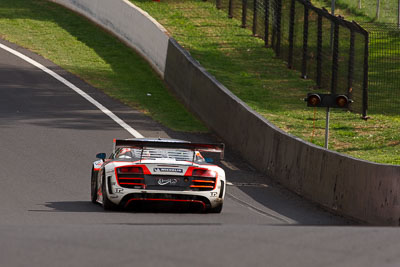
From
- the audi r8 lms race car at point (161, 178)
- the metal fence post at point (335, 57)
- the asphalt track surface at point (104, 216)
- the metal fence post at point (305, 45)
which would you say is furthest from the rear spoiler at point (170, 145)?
the metal fence post at point (305, 45)

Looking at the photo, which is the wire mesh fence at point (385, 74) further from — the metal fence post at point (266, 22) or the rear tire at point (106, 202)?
the rear tire at point (106, 202)

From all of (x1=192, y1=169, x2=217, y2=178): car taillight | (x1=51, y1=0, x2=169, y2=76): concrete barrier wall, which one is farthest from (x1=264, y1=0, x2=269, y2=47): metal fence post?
(x1=192, y1=169, x2=217, y2=178): car taillight

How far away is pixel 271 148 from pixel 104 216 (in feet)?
21.7

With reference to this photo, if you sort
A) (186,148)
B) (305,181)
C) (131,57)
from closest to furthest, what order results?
(186,148) → (305,181) → (131,57)

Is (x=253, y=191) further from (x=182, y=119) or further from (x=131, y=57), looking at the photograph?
(x=131, y=57)

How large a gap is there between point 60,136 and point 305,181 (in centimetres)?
749

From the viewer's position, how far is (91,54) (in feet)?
109

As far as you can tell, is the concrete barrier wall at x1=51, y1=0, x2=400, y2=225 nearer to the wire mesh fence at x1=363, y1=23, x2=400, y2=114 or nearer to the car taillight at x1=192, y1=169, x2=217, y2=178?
the car taillight at x1=192, y1=169, x2=217, y2=178

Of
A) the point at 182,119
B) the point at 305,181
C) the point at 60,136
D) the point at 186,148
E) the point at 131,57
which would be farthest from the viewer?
the point at 131,57

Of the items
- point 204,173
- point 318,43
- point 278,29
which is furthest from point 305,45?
point 204,173

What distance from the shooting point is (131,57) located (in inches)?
1307

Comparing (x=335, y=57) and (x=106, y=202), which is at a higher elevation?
(x=335, y=57)

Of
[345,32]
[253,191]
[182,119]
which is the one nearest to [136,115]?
[182,119]

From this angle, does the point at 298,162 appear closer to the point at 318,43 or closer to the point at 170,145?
the point at 170,145
